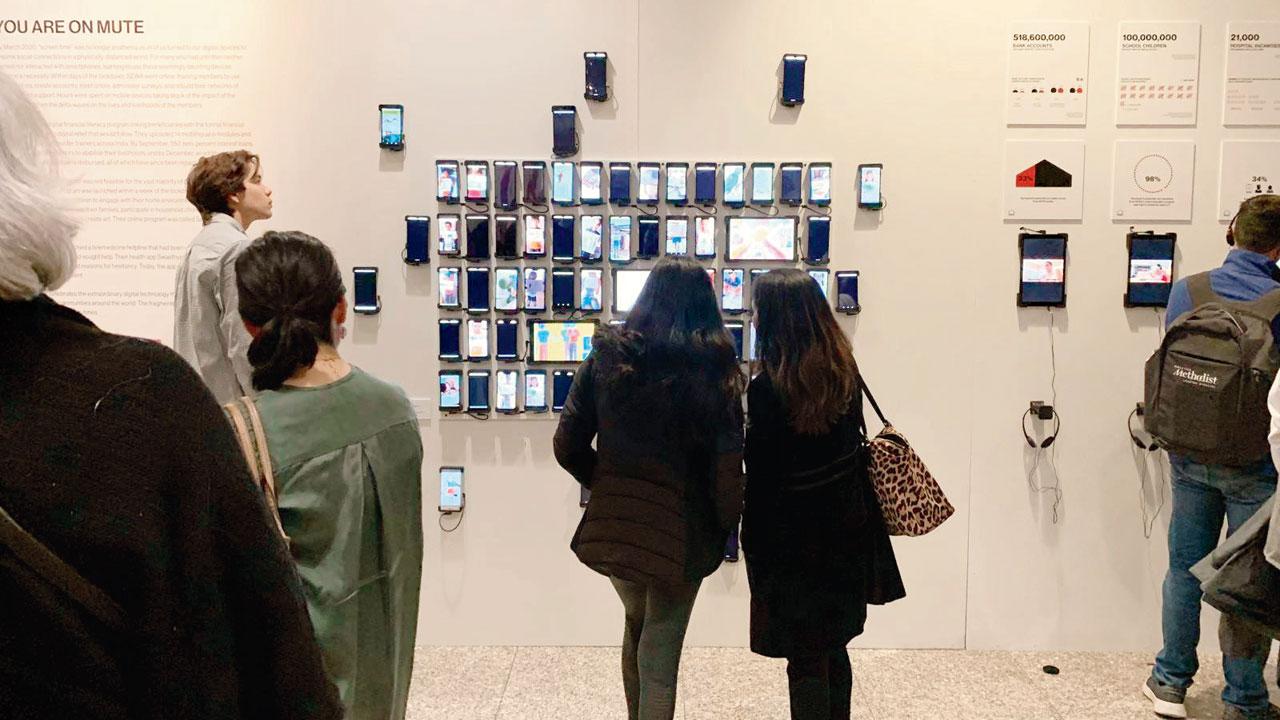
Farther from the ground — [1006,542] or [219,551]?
[219,551]

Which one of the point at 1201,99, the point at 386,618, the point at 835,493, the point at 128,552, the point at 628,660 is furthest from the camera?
the point at 1201,99

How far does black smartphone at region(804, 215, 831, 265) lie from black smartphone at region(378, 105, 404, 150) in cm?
168

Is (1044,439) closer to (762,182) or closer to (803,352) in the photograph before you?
(762,182)

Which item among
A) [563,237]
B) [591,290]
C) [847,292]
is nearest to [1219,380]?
[847,292]

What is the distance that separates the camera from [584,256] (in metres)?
3.58

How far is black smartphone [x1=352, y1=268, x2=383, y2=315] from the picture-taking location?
11.7ft

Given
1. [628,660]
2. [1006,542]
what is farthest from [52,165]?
[1006,542]

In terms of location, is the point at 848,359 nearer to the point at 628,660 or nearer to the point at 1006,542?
the point at 628,660

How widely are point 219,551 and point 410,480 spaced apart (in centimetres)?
91

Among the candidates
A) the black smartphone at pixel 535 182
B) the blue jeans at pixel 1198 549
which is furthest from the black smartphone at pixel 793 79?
the blue jeans at pixel 1198 549

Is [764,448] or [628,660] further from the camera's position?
[628,660]

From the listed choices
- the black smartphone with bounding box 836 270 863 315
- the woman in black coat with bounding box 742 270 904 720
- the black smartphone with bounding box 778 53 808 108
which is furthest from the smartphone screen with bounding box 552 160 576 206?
the woman in black coat with bounding box 742 270 904 720

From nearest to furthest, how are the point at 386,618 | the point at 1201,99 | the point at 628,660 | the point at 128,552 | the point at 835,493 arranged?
the point at 128,552 < the point at 386,618 < the point at 835,493 < the point at 628,660 < the point at 1201,99

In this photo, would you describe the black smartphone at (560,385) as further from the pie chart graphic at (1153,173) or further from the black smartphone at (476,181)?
the pie chart graphic at (1153,173)
